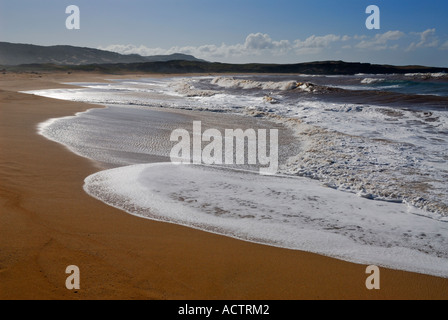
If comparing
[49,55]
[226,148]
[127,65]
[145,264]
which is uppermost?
[49,55]

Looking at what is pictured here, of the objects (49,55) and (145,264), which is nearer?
(145,264)

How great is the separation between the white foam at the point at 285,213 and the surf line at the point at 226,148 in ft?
3.01

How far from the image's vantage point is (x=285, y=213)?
4.35 metres

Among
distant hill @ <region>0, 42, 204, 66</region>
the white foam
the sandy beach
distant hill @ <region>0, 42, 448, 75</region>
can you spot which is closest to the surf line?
the white foam

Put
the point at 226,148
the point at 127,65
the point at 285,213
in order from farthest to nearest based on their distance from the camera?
the point at 127,65 → the point at 226,148 → the point at 285,213

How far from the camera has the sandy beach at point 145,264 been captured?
2.69m

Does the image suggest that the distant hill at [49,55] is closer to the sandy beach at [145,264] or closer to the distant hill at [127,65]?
the distant hill at [127,65]

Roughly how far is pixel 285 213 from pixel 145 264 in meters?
1.94

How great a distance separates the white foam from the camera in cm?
354

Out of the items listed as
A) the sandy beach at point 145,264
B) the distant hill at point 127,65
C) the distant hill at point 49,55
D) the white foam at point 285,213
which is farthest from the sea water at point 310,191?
the distant hill at point 49,55

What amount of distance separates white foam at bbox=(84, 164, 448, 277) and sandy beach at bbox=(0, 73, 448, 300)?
231mm

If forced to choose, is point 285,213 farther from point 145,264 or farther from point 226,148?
point 226,148

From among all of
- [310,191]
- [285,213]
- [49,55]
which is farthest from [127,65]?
[285,213]

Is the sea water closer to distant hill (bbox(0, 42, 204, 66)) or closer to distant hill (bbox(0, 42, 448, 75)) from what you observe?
distant hill (bbox(0, 42, 448, 75))
